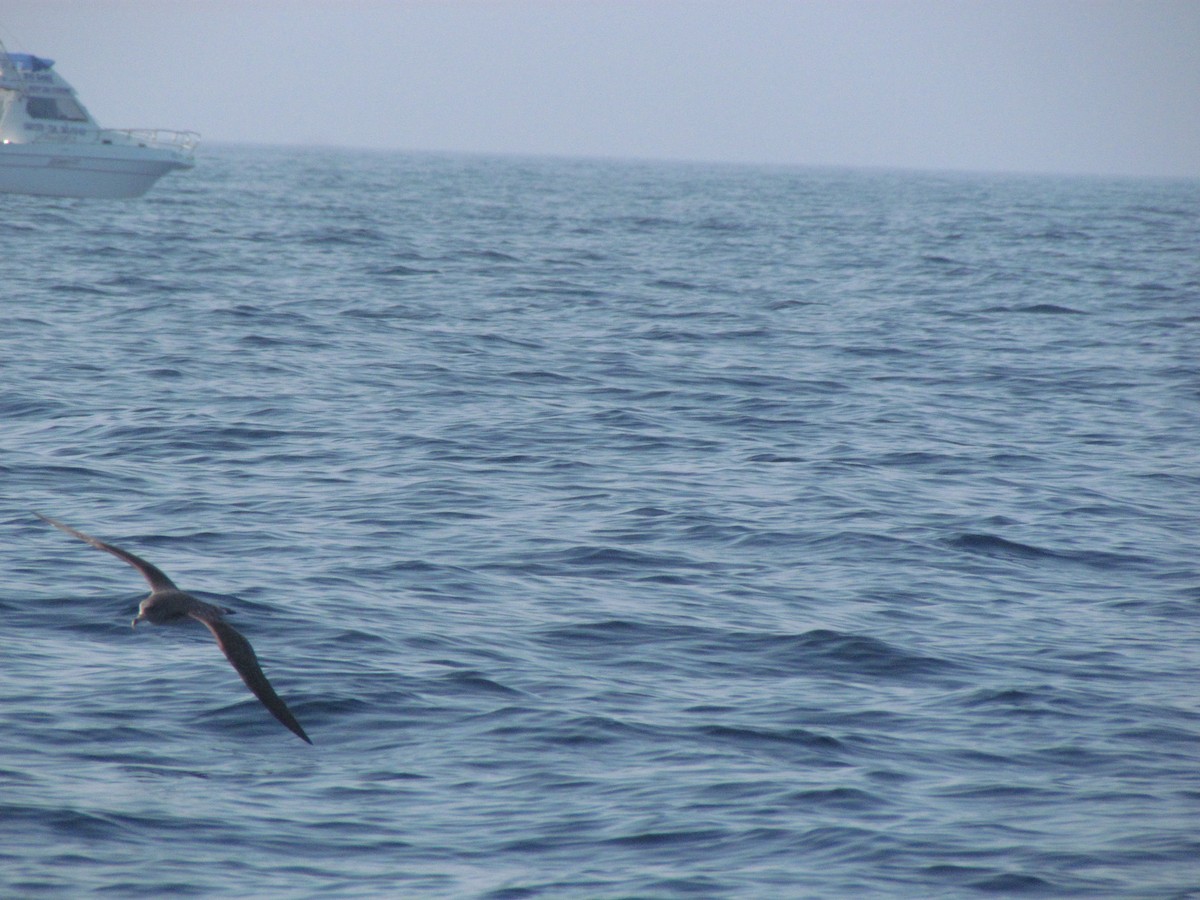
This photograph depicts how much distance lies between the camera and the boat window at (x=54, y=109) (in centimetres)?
5188

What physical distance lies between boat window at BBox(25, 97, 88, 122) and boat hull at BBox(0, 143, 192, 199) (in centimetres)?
97

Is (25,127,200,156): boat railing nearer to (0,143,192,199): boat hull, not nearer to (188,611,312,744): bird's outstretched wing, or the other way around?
(0,143,192,199): boat hull

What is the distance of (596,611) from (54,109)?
46.4 metres

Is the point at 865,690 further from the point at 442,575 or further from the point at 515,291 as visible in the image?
the point at 515,291

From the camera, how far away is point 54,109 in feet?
172

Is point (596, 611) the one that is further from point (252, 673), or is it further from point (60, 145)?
point (60, 145)

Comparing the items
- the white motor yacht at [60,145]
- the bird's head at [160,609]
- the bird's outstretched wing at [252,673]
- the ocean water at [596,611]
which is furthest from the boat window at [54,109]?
the bird's outstretched wing at [252,673]

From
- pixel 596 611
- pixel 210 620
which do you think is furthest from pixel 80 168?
pixel 210 620

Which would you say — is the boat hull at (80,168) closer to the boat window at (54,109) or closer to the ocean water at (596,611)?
the boat window at (54,109)

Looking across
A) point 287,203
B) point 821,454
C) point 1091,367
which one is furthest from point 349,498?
point 287,203

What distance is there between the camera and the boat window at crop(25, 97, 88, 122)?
170ft

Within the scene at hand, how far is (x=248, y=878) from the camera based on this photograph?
25.3 ft

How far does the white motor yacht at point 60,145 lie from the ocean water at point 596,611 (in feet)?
86.5

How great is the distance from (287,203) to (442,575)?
6232 cm
